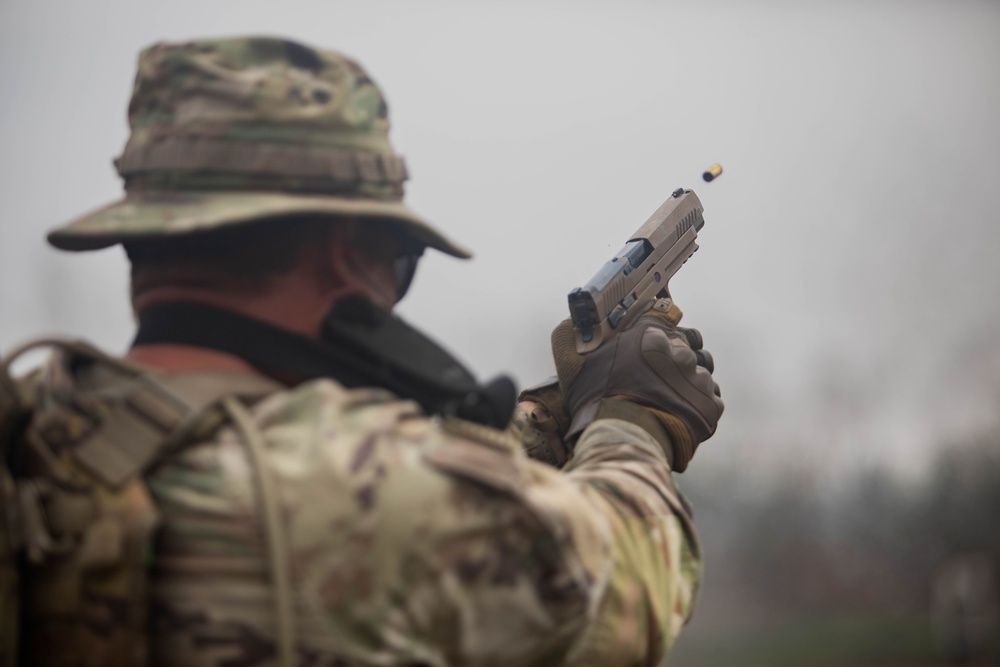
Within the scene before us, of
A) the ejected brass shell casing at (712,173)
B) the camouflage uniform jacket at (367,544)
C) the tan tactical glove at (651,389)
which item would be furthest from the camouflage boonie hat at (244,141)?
the ejected brass shell casing at (712,173)

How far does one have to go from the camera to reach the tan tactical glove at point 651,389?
3.67 meters

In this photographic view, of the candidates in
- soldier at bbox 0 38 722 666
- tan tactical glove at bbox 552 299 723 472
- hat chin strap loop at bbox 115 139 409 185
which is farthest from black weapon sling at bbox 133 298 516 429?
tan tactical glove at bbox 552 299 723 472

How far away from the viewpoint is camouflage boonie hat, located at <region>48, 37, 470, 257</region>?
2.91 m

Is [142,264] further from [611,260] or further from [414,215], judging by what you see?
[611,260]

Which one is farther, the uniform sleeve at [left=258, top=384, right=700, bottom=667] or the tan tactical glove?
the tan tactical glove

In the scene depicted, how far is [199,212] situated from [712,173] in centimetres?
273

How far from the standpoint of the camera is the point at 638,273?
4367mm

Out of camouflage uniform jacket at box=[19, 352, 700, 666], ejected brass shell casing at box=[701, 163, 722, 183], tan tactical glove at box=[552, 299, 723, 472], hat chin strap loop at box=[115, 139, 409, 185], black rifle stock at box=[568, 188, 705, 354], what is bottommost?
camouflage uniform jacket at box=[19, 352, 700, 666]

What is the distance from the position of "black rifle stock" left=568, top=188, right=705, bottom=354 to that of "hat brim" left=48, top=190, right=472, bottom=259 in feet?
3.49

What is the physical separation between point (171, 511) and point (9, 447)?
430mm

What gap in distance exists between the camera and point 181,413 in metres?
2.59

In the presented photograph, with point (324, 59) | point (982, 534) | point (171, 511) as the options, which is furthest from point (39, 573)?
point (982, 534)

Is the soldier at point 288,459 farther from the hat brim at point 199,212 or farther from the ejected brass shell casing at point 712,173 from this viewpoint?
the ejected brass shell casing at point 712,173

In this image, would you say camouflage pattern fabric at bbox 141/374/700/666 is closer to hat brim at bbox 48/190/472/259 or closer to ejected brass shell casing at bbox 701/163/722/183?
hat brim at bbox 48/190/472/259
